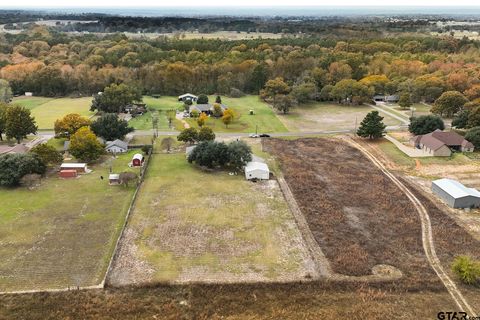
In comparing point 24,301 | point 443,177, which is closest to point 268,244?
point 24,301

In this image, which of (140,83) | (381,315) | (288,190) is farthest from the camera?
(140,83)

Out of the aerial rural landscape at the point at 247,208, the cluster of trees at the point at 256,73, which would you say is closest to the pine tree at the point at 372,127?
the aerial rural landscape at the point at 247,208

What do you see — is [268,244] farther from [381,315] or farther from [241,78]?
[241,78]

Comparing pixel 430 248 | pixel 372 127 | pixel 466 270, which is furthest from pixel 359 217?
pixel 372 127

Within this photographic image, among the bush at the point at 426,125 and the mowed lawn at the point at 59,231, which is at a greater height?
the bush at the point at 426,125

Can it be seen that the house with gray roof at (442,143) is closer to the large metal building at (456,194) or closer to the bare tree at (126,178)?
the large metal building at (456,194)

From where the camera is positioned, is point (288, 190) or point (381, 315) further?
point (288, 190)

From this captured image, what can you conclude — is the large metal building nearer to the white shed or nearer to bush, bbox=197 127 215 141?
the white shed
